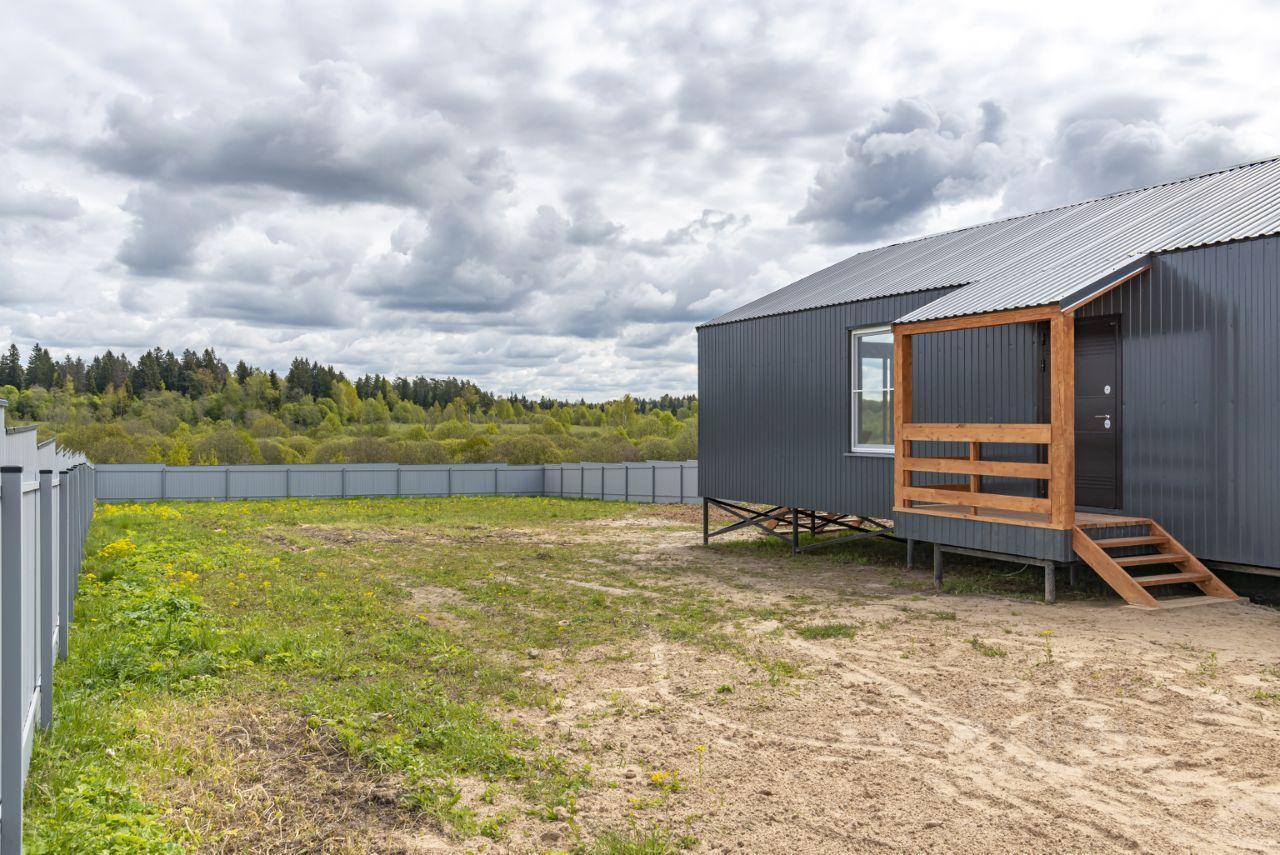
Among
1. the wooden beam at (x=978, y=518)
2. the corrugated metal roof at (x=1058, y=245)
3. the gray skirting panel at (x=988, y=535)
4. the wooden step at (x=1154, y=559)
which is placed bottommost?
the wooden step at (x=1154, y=559)

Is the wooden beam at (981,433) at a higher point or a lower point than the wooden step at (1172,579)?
higher

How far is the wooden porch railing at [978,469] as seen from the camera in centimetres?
823

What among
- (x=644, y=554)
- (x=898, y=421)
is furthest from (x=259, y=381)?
(x=898, y=421)

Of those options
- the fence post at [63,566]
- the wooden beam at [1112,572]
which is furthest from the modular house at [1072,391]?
the fence post at [63,566]

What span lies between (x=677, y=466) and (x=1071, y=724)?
20.1 m

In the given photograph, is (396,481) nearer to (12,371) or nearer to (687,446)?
(687,446)

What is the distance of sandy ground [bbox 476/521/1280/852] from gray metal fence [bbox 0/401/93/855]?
1779 mm

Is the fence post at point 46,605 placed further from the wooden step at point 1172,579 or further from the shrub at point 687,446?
the shrub at point 687,446

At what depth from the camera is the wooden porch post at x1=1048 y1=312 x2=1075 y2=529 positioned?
794 cm

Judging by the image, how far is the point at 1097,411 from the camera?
9.27m

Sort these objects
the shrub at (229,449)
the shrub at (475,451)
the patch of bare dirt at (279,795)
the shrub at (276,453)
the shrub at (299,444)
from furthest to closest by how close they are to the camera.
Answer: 1. the shrub at (299,444)
2. the shrub at (276,453)
3. the shrub at (475,451)
4. the shrub at (229,449)
5. the patch of bare dirt at (279,795)

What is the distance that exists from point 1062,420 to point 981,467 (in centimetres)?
113

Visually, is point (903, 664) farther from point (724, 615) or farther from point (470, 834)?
point (470, 834)

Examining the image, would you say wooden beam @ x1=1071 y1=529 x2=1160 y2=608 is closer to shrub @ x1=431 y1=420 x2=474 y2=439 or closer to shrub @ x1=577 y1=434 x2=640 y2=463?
shrub @ x1=577 y1=434 x2=640 y2=463
